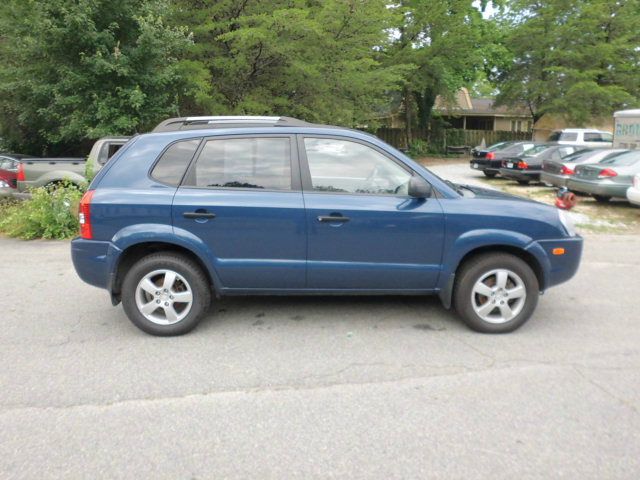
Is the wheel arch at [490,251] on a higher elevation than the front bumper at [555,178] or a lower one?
lower

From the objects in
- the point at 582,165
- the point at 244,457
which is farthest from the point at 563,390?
the point at 582,165

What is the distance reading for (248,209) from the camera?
4250 millimetres

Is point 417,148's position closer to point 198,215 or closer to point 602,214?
point 602,214

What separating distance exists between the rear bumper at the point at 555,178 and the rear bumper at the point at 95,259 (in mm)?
12296

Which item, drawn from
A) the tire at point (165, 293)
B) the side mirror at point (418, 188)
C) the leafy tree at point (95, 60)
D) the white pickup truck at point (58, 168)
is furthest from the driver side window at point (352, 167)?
the leafy tree at point (95, 60)

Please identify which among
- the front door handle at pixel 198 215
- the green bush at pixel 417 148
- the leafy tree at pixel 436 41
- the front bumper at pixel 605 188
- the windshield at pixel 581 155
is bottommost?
the front bumper at pixel 605 188

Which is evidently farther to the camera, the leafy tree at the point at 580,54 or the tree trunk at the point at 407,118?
the tree trunk at the point at 407,118

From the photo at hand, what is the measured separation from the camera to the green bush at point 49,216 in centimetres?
862

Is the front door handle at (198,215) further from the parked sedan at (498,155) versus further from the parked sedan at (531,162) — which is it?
the parked sedan at (498,155)

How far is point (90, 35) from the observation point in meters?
12.1

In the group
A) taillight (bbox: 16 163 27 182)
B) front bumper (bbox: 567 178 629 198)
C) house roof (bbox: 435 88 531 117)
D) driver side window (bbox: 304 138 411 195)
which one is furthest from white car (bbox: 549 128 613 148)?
driver side window (bbox: 304 138 411 195)

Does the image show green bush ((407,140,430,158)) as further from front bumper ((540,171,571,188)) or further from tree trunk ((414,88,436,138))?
front bumper ((540,171,571,188))

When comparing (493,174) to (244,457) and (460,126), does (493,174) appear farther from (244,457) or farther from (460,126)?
(460,126)

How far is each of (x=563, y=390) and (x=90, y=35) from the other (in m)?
12.6
